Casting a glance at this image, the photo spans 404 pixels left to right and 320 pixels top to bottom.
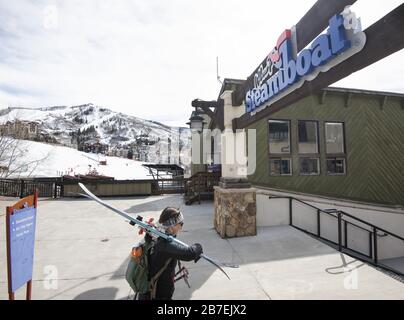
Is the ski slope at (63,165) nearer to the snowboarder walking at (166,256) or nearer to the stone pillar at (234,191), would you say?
the stone pillar at (234,191)

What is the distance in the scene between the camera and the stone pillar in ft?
23.3

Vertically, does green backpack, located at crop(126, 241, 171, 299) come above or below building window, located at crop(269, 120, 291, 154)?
below

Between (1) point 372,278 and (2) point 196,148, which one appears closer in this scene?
(1) point 372,278

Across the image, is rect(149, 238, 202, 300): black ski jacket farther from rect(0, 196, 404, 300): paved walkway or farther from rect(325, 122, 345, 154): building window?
rect(325, 122, 345, 154): building window

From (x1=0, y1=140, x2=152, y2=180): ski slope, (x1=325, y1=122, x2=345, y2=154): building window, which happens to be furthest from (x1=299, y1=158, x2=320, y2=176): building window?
(x1=0, y1=140, x2=152, y2=180): ski slope

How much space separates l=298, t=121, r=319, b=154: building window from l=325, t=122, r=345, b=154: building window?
23.4 inches

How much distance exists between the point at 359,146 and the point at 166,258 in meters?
12.2

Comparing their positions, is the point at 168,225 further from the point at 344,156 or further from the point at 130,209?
the point at 344,156

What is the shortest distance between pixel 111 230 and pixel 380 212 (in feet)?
36.2

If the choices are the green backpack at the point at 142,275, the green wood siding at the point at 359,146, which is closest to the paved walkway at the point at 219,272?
the green backpack at the point at 142,275

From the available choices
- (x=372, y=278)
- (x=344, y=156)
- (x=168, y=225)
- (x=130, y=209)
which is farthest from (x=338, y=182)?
(x=168, y=225)

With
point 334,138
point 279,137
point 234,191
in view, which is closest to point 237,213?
point 234,191

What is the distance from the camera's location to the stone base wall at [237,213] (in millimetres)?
7078

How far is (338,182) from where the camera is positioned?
1139cm
